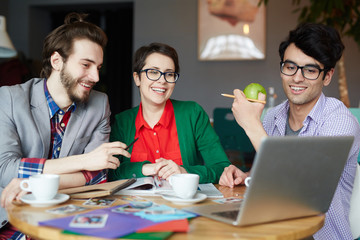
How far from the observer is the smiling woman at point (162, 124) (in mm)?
1923

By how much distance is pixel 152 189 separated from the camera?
137cm

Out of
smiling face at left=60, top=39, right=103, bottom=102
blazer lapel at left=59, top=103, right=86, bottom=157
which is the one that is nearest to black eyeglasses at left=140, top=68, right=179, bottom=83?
smiling face at left=60, top=39, right=103, bottom=102

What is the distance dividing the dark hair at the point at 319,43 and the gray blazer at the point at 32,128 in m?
0.94

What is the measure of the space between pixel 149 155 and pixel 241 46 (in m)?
3.81

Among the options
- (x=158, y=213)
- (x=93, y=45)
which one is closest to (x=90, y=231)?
(x=158, y=213)

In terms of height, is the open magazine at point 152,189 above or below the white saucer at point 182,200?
below

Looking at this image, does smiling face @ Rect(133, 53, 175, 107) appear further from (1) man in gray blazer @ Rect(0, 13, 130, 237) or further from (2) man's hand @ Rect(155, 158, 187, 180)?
(2) man's hand @ Rect(155, 158, 187, 180)

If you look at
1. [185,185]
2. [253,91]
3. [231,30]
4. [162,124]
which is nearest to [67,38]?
[162,124]

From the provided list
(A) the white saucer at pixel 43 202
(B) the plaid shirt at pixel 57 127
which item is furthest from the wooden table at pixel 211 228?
(B) the plaid shirt at pixel 57 127

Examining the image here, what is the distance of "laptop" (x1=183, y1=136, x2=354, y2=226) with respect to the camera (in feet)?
2.99

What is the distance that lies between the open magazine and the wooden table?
299mm

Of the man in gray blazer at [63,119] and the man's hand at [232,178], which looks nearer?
the man in gray blazer at [63,119]

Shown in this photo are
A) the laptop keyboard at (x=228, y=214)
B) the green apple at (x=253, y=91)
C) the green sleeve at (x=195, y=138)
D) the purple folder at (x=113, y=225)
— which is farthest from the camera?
the green sleeve at (x=195, y=138)

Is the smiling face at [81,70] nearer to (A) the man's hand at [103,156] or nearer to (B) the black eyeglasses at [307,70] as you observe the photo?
(A) the man's hand at [103,156]
